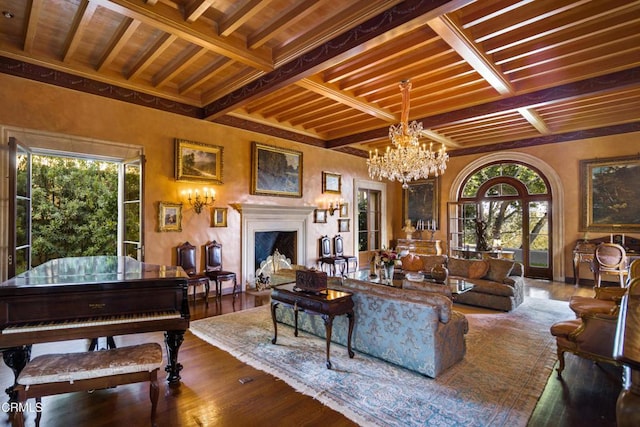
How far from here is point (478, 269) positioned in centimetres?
564

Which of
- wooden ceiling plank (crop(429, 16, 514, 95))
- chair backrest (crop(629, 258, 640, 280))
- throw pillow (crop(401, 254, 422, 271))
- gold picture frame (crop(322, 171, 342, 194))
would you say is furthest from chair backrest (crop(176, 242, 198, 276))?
chair backrest (crop(629, 258, 640, 280))

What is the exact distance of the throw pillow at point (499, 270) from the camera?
17.7 feet

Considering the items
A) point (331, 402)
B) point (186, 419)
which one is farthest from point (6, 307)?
point (331, 402)

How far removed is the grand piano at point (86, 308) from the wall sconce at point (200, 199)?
10.0 feet

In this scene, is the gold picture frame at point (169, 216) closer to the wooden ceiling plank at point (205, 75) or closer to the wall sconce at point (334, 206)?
the wooden ceiling plank at point (205, 75)

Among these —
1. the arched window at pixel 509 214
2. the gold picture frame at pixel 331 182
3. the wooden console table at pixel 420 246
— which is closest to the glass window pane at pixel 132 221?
the gold picture frame at pixel 331 182

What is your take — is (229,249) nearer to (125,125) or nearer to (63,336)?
(125,125)

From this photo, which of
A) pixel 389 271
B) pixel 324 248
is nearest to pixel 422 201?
pixel 324 248

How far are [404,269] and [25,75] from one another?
261 inches

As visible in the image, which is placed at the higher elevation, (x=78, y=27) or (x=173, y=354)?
(x=78, y=27)

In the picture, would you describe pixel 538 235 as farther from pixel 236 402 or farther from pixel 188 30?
pixel 188 30

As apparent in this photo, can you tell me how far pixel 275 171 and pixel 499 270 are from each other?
483 centimetres

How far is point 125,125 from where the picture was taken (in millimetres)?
5129

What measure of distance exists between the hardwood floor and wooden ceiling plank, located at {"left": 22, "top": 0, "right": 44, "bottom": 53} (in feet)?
11.8
